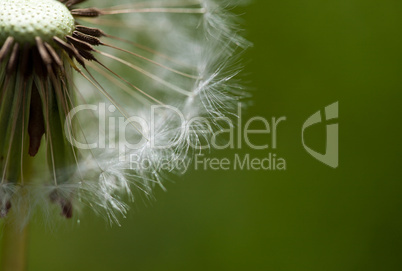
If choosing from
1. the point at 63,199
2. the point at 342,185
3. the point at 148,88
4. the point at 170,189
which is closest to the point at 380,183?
the point at 342,185

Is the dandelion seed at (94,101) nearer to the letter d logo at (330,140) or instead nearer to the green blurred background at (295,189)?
the green blurred background at (295,189)

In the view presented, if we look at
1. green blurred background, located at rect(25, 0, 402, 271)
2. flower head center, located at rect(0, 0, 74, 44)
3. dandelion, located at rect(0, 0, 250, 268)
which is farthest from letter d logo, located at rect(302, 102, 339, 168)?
flower head center, located at rect(0, 0, 74, 44)

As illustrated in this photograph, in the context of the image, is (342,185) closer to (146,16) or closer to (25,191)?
(146,16)

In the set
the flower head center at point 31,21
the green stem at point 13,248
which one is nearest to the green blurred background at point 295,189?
the green stem at point 13,248

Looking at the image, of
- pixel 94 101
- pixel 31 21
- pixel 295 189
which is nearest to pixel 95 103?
pixel 94 101

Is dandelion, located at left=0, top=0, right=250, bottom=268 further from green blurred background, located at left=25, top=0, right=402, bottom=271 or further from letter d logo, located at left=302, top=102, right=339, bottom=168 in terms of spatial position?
letter d logo, located at left=302, top=102, right=339, bottom=168

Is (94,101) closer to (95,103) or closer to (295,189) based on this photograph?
(95,103)
